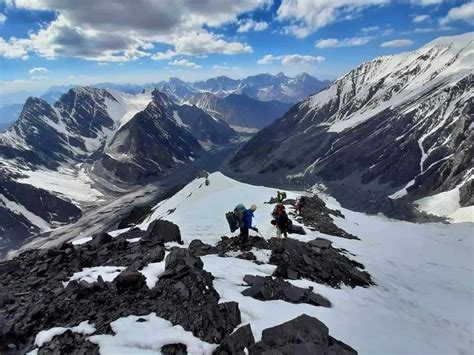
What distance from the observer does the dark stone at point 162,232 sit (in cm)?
2816

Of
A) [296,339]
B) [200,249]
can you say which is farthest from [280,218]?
[296,339]

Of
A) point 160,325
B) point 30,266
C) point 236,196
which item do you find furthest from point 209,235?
point 236,196

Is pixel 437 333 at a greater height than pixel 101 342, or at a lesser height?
lesser

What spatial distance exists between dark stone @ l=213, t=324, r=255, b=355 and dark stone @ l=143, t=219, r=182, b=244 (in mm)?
14973

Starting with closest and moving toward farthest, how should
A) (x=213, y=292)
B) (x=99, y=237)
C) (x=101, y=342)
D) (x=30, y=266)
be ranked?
(x=101, y=342) → (x=213, y=292) → (x=30, y=266) → (x=99, y=237)

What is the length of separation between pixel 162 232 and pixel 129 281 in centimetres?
1205

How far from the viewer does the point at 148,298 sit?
16.1m

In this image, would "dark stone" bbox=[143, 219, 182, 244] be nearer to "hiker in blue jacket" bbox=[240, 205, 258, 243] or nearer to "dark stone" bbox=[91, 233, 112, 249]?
"dark stone" bbox=[91, 233, 112, 249]

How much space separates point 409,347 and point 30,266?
747 inches

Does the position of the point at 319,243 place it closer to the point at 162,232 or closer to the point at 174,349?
the point at 162,232

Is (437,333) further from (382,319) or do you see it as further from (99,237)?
(99,237)

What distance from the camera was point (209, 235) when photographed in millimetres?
33406

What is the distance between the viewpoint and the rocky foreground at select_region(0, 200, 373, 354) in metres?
13.3

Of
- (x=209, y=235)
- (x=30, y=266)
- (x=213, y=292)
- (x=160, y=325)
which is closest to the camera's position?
(x=160, y=325)
